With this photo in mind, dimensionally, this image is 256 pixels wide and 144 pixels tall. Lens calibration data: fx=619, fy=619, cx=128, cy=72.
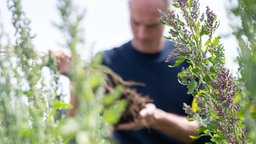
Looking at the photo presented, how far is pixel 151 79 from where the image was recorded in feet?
14.6

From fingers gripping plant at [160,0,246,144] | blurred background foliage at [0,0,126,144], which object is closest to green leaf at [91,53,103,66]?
blurred background foliage at [0,0,126,144]

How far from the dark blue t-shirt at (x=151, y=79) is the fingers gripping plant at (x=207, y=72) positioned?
2382 mm

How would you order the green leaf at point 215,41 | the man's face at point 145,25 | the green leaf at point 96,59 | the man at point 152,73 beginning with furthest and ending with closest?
the man's face at point 145,25, the man at point 152,73, the green leaf at point 215,41, the green leaf at point 96,59

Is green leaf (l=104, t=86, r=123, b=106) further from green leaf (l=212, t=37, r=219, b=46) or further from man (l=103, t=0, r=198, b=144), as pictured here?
man (l=103, t=0, r=198, b=144)

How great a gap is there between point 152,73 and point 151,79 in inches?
3.5

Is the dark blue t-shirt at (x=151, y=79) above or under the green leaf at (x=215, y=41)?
above

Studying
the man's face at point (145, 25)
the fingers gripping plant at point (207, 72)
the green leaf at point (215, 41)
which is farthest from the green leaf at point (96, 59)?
the man's face at point (145, 25)

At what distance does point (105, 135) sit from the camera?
114 centimetres

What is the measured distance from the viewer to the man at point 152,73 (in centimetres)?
412

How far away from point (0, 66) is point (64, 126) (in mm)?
835

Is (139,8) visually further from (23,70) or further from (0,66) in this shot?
(23,70)

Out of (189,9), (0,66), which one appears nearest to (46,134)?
(0,66)

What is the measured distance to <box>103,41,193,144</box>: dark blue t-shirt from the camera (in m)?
4.15

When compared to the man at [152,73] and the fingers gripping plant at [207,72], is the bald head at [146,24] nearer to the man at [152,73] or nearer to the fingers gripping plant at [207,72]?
the man at [152,73]
